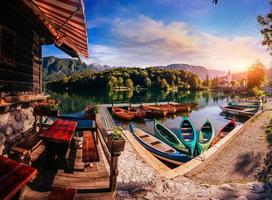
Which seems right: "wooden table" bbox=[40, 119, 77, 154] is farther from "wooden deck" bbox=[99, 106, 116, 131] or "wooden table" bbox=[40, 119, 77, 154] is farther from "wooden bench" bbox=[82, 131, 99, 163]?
"wooden deck" bbox=[99, 106, 116, 131]

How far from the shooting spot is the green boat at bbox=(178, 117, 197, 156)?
473 inches

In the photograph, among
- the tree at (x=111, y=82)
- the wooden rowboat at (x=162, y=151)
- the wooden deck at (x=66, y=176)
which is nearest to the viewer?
the wooden deck at (x=66, y=176)

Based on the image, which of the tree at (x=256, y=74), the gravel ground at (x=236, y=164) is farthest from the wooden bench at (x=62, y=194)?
the tree at (x=256, y=74)

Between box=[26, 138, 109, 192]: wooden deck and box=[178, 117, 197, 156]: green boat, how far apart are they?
7.54 m

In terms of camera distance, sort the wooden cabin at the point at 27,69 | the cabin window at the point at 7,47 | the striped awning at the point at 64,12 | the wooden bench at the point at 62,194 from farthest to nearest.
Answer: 1. the cabin window at the point at 7,47
2. the wooden cabin at the point at 27,69
3. the striped awning at the point at 64,12
4. the wooden bench at the point at 62,194

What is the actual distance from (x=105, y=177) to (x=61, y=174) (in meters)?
1.13

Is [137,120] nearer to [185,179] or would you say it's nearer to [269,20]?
[269,20]

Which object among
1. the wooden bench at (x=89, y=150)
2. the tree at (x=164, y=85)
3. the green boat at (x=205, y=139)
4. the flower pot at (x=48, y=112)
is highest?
the tree at (x=164, y=85)

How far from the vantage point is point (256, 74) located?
73.2 meters

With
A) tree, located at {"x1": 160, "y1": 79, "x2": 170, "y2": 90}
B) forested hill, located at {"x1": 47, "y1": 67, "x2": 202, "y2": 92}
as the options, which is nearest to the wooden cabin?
forested hill, located at {"x1": 47, "y1": 67, "x2": 202, "y2": 92}

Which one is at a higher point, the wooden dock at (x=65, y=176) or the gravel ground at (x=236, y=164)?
the wooden dock at (x=65, y=176)

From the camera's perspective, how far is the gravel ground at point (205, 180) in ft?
18.1

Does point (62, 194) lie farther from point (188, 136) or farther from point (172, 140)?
point (188, 136)

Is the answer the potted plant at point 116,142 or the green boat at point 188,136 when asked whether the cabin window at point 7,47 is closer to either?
the potted plant at point 116,142
